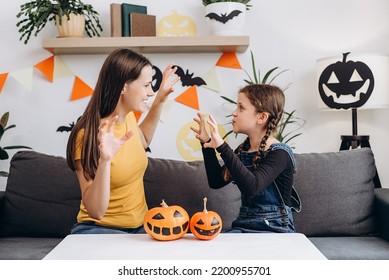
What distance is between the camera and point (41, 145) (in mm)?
3000

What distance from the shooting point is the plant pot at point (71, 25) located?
2.76 m

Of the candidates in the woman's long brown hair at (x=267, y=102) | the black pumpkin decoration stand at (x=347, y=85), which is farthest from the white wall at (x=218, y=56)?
the woman's long brown hair at (x=267, y=102)

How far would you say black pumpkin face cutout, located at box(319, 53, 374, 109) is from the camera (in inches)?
104

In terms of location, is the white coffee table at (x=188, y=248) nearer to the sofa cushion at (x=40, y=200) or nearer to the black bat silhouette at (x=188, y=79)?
the sofa cushion at (x=40, y=200)

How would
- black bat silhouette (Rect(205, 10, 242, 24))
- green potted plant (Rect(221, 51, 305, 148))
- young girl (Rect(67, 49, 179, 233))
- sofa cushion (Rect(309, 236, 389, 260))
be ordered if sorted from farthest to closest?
green potted plant (Rect(221, 51, 305, 148))
black bat silhouette (Rect(205, 10, 242, 24))
sofa cushion (Rect(309, 236, 389, 260))
young girl (Rect(67, 49, 179, 233))

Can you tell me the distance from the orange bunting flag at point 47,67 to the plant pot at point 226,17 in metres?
0.95

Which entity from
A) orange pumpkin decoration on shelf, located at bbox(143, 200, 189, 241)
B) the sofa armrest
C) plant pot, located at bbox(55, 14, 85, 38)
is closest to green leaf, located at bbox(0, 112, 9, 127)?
plant pot, located at bbox(55, 14, 85, 38)

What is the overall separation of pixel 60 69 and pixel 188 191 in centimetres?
117

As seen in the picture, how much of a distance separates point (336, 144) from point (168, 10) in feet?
4.17

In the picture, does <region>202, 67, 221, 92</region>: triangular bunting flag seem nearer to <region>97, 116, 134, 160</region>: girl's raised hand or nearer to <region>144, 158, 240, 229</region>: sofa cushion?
<region>144, 158, 240, 229</region>: sofa cushion

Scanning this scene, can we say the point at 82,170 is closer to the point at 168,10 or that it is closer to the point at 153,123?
the point at 153,123

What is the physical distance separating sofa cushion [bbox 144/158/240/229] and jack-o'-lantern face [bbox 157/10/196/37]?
909 mm

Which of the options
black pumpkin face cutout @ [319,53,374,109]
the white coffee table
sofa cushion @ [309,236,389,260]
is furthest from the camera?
black pumpkin face cutout @ [319,53,374,109]
